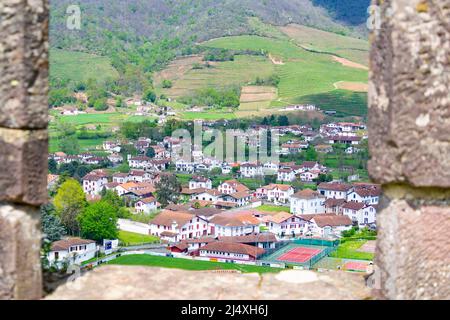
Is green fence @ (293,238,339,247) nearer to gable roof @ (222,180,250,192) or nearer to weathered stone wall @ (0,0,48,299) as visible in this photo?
gable roof @ (222,180,250,192)

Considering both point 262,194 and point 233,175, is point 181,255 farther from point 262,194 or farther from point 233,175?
point 233,175

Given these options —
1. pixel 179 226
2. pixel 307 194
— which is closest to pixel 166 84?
pixel 307 194

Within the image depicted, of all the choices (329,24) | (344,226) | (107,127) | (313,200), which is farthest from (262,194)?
(329,24)

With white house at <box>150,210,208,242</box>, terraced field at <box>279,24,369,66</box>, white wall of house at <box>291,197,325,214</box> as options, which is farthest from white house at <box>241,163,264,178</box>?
terraced field at <box>279,24,369,66</box>

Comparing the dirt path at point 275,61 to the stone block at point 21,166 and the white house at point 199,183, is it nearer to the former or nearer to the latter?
the white house at point 199,183

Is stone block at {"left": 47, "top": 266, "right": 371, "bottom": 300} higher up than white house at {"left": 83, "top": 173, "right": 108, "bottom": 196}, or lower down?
higher up
